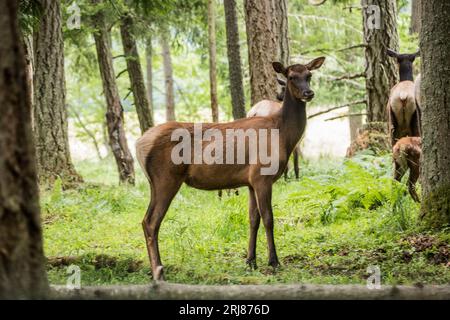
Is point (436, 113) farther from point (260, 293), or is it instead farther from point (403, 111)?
point (260, 293)

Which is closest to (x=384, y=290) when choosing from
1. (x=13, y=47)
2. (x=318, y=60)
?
(x=13, y=47)

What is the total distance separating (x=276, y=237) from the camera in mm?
9750

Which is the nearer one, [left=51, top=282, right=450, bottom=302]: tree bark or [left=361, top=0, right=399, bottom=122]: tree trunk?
[left=51, top=282, right=450, bottom=302]: tree bark

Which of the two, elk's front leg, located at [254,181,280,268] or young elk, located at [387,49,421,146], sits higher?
young elk, located at [387,49,421,146]

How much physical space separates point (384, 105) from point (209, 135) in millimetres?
7586

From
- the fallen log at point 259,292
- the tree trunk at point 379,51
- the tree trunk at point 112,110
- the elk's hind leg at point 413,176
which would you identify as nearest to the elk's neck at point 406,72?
the tree trunk at point 379,51

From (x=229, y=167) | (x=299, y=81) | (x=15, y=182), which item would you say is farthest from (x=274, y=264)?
(x=15, y=182)

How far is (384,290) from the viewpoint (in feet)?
16.0

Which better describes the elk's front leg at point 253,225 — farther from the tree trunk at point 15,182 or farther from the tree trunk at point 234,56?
the tree trunk at point 234,56

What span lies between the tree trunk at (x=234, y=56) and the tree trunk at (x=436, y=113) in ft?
24.8

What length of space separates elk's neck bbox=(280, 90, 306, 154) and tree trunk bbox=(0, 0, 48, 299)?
439 cm

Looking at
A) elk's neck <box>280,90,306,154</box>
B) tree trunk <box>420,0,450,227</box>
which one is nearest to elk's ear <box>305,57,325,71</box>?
elk's neck <box>280,90,306,154</box>

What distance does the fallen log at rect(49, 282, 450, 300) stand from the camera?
191 inches

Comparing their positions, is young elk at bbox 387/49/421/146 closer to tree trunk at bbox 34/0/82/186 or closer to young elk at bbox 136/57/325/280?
young elk at bbox 136/57/325/280
